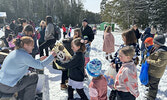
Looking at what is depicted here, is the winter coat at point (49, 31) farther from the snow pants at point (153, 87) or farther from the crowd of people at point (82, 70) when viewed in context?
the snow pants at point (153, 87)

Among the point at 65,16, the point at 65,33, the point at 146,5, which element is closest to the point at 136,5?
the point at 146,5

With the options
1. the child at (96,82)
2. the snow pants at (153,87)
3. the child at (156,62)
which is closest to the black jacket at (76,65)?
the child at (96,82)

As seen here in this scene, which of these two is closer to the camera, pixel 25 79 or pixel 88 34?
pixel 25 79

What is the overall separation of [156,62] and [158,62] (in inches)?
1.4

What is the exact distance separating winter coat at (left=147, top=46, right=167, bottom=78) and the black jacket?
1.46 meters

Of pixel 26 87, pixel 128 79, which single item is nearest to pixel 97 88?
pixel 128 79

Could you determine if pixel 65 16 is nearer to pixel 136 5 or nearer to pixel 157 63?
pixel 136 5

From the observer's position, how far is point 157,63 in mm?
2773

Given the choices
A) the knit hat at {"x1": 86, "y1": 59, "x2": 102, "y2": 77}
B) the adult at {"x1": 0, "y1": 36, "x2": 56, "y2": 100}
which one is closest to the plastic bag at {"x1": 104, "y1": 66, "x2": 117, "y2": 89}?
the knit hat at {"x1": 86, "y1": 59, "x2": 102, "y2": 77}

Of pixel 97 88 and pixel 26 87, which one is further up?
pixel 97 88

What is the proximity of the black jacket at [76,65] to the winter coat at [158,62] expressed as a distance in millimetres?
1456

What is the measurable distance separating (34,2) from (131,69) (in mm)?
50046

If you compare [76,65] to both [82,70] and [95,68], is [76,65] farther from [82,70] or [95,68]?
[95,68]

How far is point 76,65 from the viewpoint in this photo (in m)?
2.71
